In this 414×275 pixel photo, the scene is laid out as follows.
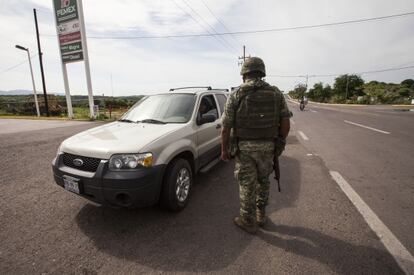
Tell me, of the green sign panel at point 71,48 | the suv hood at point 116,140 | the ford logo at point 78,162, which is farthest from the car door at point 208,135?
the green sign panel at point 71,48

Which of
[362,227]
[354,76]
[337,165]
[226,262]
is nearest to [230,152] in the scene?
[226,262]

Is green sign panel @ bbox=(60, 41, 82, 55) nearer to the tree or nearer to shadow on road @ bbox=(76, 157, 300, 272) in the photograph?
shadow on road @ bbox=(76, 157, 300, 272)

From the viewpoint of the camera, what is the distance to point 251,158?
267cm

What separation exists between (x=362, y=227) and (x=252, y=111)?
199cm

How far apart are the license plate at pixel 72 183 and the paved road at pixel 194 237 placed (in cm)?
53

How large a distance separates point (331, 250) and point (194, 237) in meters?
1.51

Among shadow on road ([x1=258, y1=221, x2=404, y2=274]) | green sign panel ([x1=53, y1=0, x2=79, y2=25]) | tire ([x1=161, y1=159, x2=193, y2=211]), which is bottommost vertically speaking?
shadow on road ([x1=258, y1=221, x2=404, y2=274])

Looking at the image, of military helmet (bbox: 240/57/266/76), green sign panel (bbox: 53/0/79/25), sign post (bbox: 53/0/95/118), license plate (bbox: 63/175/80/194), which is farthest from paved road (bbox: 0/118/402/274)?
green sign panel (bbox: 53/0/79/25)

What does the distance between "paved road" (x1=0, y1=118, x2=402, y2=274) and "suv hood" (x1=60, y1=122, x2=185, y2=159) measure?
1.00m

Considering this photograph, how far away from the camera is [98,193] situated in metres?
2.62

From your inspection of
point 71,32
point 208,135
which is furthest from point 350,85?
point 208,135

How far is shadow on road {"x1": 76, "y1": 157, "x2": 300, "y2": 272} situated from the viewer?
7.55 feet

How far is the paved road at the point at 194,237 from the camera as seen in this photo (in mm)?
2203

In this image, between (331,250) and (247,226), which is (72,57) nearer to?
(247,226)
